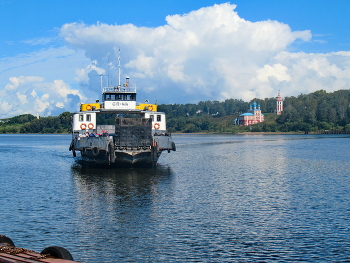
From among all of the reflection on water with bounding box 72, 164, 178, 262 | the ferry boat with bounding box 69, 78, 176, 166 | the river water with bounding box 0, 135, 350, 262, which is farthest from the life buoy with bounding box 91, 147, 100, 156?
the river water with bounding box 0, 135, 350, 262

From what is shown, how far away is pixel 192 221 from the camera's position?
19.2m

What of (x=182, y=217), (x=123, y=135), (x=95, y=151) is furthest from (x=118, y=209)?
(x=95, y=151)

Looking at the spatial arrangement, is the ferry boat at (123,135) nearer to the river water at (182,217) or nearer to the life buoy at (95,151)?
the life buoy at (95,151)

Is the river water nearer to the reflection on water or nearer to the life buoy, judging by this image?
the reflection on water

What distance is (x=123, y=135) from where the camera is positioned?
3741 centimetres

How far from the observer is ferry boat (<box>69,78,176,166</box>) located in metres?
37.5

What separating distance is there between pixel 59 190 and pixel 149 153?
11.1 m

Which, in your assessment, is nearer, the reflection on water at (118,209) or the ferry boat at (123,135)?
the reflection on water at (118,209)

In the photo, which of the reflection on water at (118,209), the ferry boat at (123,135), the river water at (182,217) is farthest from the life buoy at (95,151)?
the river water at (182,217)

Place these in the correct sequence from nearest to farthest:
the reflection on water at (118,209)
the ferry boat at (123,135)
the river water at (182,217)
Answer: the river water at (182,217) → the reflection on water at (118,209) → the ferry boat at (123,135)

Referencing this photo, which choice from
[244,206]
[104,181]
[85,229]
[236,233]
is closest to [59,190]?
[104,181]

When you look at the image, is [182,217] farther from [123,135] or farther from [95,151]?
[95,151]

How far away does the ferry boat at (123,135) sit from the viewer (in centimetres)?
3747

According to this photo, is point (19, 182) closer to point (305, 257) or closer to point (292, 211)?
point (292, 211)
